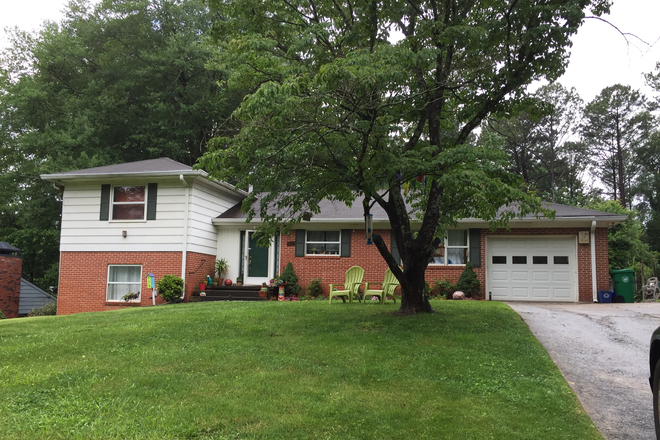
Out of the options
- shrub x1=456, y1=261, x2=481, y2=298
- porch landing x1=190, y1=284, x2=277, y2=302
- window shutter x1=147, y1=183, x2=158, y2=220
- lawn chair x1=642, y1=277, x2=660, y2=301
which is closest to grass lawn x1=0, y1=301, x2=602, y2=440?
shrub x1=456, y1=261, x2=481, y2=298

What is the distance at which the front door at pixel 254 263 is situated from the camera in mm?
16062

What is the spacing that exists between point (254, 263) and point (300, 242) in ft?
5.78

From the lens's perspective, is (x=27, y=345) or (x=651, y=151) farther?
(x=651, y=151)

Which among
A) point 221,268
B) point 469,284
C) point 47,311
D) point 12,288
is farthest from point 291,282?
point 12,288

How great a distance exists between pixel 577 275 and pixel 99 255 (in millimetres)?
14415

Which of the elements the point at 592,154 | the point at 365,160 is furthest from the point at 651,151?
the point at 365,160

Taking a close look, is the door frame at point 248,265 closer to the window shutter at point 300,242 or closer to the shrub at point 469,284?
the window shutter at point 300,242

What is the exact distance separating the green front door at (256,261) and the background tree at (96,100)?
338 inches

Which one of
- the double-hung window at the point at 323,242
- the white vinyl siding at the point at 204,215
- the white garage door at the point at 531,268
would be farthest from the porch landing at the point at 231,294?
the white garage door at the point at 531,268

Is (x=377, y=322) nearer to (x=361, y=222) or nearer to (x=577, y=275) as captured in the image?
(x=361, y=222)

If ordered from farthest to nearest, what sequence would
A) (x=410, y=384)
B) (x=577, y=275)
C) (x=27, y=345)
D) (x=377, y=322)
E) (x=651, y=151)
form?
(x=651, y=151) < (x=577, y=275) < (x=377, y=322) < (x=27, y=345) < (x=410, y=384)

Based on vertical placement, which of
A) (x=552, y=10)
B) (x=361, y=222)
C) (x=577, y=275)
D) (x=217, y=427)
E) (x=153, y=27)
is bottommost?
(x=217, y=427)

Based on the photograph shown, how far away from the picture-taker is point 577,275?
14.4 meters

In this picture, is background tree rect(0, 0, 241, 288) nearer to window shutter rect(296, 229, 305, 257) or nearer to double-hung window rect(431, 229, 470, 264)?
window shutter rect(296, 229, 305, 257)
